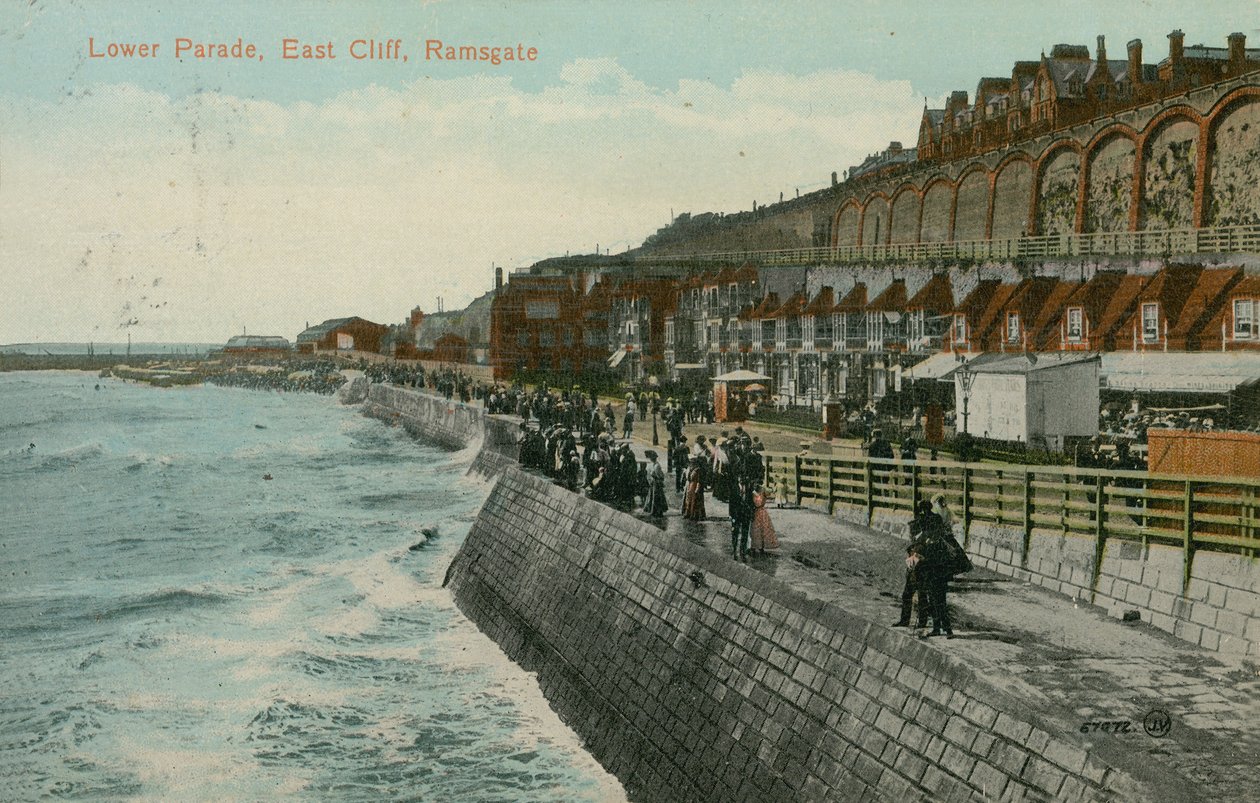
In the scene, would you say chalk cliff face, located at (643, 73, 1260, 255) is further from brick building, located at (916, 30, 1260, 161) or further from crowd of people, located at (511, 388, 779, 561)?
crowd of people, located at (511, 388, 779, 561)

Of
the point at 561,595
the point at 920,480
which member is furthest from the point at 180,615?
the point at 920,480

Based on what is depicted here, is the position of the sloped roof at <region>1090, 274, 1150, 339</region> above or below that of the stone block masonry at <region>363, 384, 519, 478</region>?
above

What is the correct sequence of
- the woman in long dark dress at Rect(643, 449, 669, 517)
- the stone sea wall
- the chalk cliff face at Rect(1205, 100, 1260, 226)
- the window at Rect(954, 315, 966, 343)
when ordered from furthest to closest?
the window at Rect(954, 315, 966, 343)
the chalk cliff face at Rect(1205, 100, 1260, 226)
the woman in long dark dress at Rect(643, 449, 669, 517)
the stone sea wall

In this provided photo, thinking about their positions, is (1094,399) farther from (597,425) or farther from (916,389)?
(597,425)

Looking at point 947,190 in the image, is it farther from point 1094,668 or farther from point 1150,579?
point 1094,668

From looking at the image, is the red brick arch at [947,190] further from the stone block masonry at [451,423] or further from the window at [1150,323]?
the window at [1150,323]

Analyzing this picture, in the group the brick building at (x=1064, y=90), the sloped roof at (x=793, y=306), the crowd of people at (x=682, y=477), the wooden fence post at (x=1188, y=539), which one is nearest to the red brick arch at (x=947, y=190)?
the brick building at (x=1064, y=90)

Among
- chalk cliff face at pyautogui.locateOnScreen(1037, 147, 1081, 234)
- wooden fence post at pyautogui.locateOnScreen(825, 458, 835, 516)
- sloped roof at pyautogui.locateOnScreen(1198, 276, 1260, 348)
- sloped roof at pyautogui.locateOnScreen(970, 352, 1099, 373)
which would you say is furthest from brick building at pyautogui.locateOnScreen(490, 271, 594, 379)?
sloped roof at pyautogui.locateOnScreen(1198, 276, 1260, 348)
